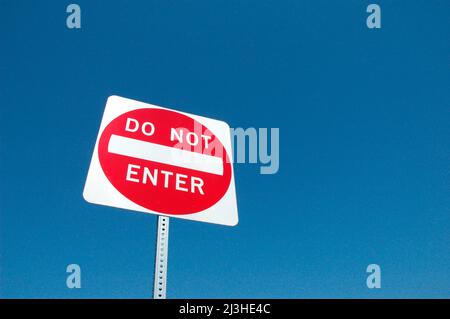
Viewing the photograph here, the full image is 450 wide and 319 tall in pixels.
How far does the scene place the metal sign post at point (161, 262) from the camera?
4.29 ft

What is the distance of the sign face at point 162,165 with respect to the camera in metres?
1.41

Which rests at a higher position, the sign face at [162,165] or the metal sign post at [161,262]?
the sign face at [162,165]

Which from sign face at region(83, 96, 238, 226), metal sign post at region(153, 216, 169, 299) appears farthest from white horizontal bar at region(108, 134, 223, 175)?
metal sign post at region(153, 216, 169, 299)

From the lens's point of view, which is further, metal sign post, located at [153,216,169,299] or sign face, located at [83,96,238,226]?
sign face, located at [83,96,238,226]

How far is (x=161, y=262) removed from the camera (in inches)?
52.1

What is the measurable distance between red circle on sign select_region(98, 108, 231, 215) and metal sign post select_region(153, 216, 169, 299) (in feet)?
0.25

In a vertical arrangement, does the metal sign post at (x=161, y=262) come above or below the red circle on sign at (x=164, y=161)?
below

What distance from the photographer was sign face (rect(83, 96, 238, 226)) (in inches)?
55.6

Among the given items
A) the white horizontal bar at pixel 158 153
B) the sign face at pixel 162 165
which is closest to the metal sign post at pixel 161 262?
the sign face at pixel 162 165

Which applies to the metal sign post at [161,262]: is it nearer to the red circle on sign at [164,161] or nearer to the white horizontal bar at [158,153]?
the red circle on sign at [164,161]

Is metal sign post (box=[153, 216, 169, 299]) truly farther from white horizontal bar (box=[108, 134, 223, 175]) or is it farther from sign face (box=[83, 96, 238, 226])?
white horizontal bar (box=[108, 134, 223, 175])

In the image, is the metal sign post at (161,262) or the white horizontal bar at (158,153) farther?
the white horizontal bar at (158,153)
